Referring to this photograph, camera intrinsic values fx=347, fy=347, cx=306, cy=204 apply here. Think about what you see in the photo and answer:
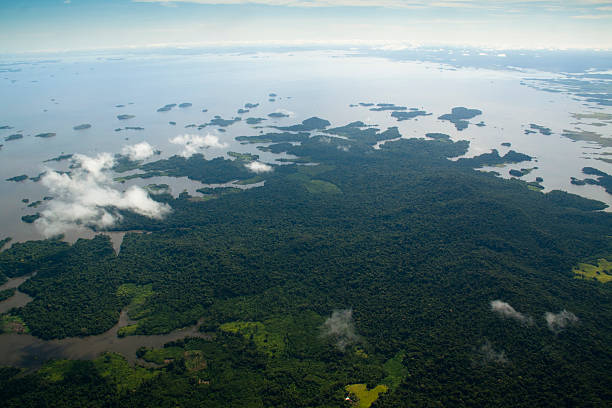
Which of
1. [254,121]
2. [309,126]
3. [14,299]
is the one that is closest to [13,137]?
[254,121]

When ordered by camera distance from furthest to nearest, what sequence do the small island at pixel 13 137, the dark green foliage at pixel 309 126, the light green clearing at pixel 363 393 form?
the dark green foliage at pixel 309 126 → the small island at pixel 13 137 → the light green clearing at pixel 363 393

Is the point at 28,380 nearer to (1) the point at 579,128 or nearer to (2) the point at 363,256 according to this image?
(2) the point at 363,256

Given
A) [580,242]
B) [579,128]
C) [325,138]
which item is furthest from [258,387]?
[579,128]

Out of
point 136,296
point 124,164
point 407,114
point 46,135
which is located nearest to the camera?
point 136,296

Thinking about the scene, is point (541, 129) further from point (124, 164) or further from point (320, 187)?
point (124, 164)

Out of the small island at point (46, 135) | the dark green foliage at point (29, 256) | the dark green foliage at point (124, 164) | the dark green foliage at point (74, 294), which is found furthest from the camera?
the small island at point (46, 135)

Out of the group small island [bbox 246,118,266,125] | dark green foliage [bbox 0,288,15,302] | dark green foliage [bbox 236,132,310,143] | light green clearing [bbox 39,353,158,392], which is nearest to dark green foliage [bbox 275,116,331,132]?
dark green foliage [bbox 236,132,310,143]

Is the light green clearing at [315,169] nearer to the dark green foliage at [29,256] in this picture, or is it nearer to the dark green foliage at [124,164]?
the dark green foliage at [124,164]

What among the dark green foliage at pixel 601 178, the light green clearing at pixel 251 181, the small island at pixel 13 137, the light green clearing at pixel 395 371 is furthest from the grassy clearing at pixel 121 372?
the small island at pixel 13 137
